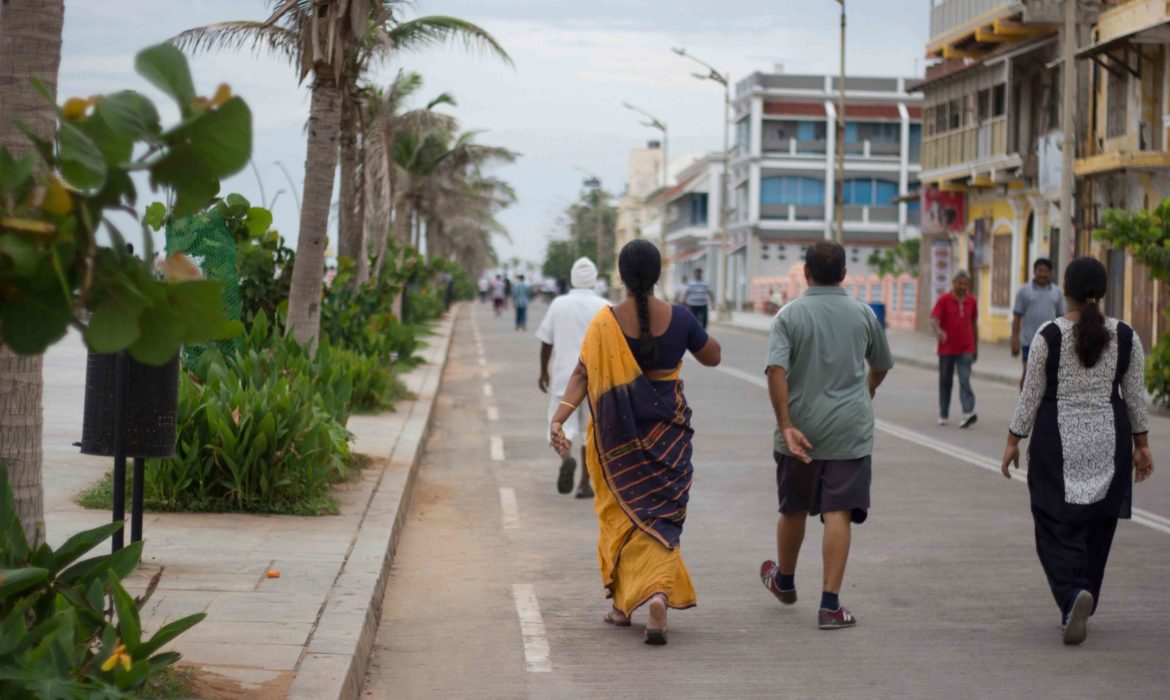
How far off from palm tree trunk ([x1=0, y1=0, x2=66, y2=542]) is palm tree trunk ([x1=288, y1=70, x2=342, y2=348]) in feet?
24.7

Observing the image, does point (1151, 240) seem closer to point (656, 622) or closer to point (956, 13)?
point (656, 622)

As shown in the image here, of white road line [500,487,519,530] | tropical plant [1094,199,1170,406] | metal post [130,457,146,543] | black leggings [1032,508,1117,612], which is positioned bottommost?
white road line [500,487,519,530]

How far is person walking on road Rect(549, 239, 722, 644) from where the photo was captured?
7.12 metres

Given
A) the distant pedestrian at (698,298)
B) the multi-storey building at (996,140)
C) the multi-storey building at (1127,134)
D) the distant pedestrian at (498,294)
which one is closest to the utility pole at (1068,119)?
the multi-storey building at (1127,134)

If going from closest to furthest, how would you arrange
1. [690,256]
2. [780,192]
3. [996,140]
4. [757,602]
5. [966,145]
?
[757,602] < [996,140] < [966,145] < [780,192] < [690,256]

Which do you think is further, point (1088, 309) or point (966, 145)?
point (966, 145)

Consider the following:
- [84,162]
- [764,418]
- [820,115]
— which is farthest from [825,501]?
[820,115]

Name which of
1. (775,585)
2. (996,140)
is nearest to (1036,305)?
(775,585)

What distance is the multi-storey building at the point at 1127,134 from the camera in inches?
1219

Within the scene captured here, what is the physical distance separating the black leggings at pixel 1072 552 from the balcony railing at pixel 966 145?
111ft

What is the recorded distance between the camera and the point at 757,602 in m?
8.00

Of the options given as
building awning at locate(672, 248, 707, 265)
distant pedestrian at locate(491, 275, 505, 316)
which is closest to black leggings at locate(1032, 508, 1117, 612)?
distant pedestrian at locate(491, 275, 505, 316)

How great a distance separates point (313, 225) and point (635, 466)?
665 cm

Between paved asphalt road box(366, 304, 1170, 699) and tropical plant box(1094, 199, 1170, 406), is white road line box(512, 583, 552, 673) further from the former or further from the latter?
tropical plant box(1094, 199, 1170, 406)
